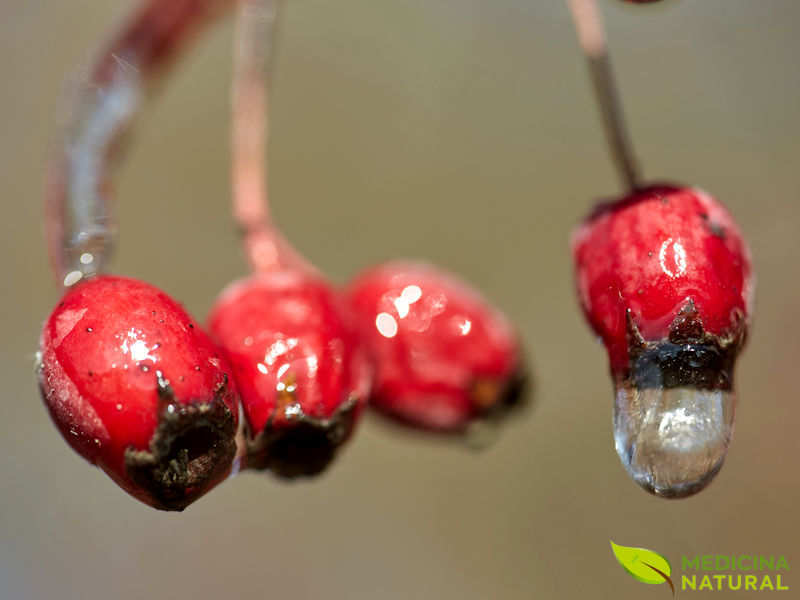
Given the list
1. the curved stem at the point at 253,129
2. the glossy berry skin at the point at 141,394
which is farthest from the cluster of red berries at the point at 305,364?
the curved stem at the point at 253,129

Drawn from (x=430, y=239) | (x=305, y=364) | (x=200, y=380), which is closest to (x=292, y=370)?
(x=305, y=364)

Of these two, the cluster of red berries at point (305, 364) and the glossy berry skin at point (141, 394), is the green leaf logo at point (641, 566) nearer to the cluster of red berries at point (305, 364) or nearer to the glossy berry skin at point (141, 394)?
the cluster of red berries at point (305, 364)

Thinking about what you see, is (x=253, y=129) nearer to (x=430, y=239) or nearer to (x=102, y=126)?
(x=102, y=126)

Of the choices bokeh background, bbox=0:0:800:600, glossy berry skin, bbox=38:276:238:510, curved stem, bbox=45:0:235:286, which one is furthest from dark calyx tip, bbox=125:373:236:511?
bokeh background, bbox=0:0:800:600

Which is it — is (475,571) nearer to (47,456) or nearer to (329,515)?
(329,515)

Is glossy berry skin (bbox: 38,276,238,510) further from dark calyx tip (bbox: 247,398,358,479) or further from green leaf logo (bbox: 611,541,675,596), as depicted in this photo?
green leaf logo (bbox: 611,541,675,596)

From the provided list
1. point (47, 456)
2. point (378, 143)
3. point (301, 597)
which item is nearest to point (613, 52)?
point (378, 143)
